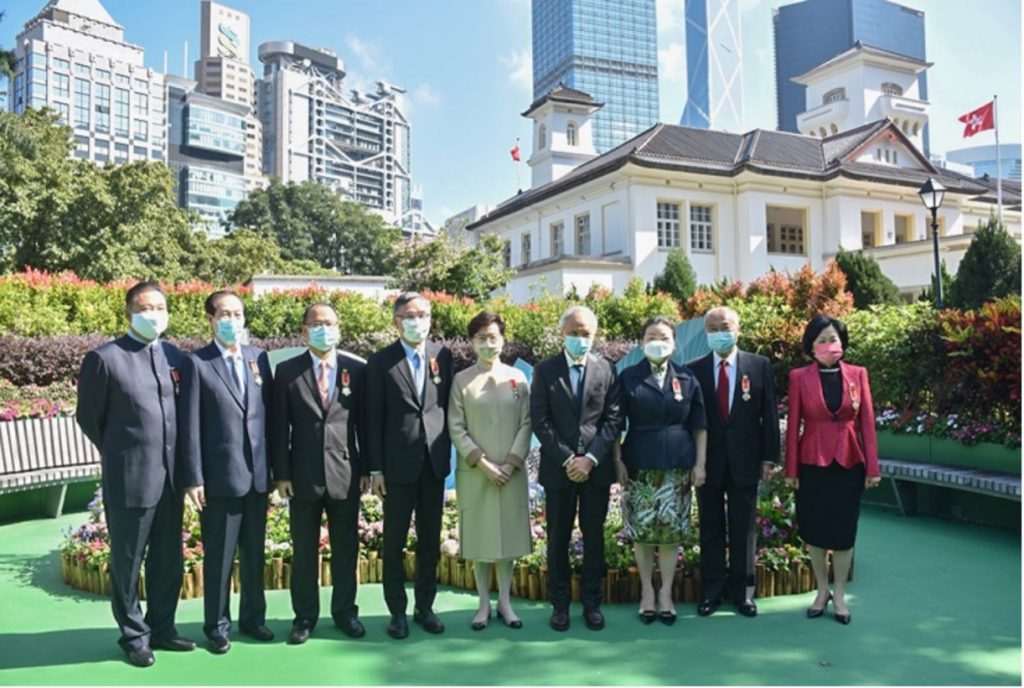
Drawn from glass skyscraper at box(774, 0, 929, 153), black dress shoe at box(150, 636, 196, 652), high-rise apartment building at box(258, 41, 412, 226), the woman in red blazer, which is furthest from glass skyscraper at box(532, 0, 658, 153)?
black dress shoe at box(150, 636, 196, 652)

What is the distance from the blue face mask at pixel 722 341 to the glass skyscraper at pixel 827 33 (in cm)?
9457

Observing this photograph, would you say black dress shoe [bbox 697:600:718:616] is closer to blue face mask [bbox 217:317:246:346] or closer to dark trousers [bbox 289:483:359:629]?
dark trousers [bbox 289:483:359:629]

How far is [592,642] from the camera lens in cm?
433

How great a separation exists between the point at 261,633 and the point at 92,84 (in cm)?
8678

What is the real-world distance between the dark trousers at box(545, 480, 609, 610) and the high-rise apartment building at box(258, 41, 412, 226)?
380 ft

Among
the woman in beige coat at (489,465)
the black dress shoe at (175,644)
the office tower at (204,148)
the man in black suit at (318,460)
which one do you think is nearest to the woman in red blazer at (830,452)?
the woman in beige coat at (489,465)

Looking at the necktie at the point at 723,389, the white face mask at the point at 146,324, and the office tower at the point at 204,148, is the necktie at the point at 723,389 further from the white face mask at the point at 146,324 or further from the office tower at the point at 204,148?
the office tower at the point at 204,148

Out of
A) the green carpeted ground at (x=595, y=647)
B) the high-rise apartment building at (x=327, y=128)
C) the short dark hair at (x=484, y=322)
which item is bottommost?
the green carpeted ground at (x=595, y=647)

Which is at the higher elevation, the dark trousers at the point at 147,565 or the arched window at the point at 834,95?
the arched window at the point at 834,95

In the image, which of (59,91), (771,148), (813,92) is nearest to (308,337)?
(771,148)

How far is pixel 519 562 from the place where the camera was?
5.23 metres

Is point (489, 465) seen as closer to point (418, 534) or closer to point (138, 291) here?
point (418, 534)

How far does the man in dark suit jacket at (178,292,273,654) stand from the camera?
4211 millimetres

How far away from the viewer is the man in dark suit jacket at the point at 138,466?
4.06m
